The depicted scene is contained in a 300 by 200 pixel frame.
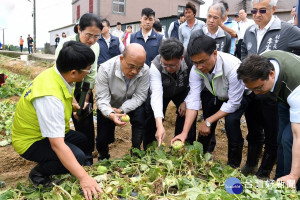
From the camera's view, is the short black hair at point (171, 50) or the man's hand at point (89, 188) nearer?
the man's hand at point (89, 188)

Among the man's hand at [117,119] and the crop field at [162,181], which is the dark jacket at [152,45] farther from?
the crop field at [162,181]

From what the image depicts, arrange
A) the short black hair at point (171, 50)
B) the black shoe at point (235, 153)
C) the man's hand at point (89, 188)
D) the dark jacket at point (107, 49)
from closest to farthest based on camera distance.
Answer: the man's hand at point (89, 188) < the short black hair at point (171, 50) < the black shoe at point (235, 153) < the dark jacket at point (107, 49)

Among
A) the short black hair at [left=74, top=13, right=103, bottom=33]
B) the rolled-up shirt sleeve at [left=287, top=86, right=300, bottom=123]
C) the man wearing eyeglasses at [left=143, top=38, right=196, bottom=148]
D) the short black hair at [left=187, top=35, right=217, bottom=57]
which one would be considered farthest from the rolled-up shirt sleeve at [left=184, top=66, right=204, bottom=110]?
the short black hair at [left=74, top=13, right=103, bottom=33]

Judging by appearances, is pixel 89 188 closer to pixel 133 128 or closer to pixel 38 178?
pixel 38 178

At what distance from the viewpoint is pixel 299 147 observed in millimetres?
2234

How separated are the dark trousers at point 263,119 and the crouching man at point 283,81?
514 millimetres

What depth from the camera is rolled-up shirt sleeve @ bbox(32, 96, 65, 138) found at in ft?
6.91

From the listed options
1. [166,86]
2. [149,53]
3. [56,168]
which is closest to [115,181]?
[56,168]

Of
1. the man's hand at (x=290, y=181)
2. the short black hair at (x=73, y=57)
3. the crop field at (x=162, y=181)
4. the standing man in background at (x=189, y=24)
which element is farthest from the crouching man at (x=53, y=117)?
the standing man in background at (x=189, y=24)

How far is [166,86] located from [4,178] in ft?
7.78

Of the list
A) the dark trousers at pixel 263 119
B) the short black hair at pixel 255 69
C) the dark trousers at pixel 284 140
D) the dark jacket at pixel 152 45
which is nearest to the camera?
the short black hair at pixel 255 69

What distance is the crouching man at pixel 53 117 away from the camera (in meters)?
2.08

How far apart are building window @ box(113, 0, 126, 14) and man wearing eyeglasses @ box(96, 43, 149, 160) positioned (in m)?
20.0

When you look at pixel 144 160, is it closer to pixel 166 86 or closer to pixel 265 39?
pixel 166 86
